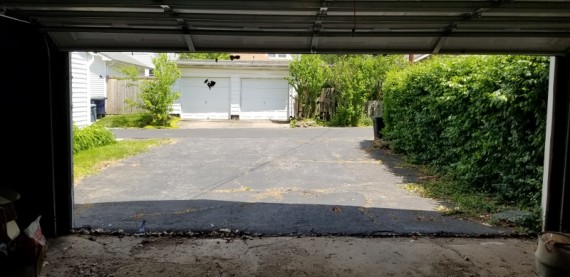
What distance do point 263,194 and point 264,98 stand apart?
16.5 metres

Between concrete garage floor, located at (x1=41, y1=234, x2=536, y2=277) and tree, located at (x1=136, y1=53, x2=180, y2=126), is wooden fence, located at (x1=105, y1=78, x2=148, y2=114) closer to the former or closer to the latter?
tree, located at (x1=136, y1=53, x2=180, y2=126)

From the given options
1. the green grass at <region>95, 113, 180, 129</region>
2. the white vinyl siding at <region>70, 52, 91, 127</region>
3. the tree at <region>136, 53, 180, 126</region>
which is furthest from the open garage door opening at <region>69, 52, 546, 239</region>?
the green grass at <region>95, 113, 180, 129</region>

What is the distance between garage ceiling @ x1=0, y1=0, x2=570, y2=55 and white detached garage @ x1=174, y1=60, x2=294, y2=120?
734 inches

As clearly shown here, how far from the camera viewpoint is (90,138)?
43.6ft

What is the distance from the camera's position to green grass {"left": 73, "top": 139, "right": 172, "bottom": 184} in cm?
996

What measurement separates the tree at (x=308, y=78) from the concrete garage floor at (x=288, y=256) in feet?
55.6

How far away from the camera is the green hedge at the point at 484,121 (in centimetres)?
616

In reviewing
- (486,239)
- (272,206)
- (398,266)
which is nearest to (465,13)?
(398,266)

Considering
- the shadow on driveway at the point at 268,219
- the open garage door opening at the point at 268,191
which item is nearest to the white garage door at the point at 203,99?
the open garage door opening at the point at 268,191

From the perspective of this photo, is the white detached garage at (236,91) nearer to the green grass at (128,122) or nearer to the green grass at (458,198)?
the green grass at (128,122)

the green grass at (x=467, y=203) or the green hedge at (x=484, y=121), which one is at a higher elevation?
the green hedge at (x=484, y=121)

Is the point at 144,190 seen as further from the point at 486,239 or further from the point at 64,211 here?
the point at 486,239

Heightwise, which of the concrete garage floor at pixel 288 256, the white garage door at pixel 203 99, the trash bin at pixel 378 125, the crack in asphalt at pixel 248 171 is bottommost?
the concrete garage floor at pixel 288 256

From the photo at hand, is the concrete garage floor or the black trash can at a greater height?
the black trash can
